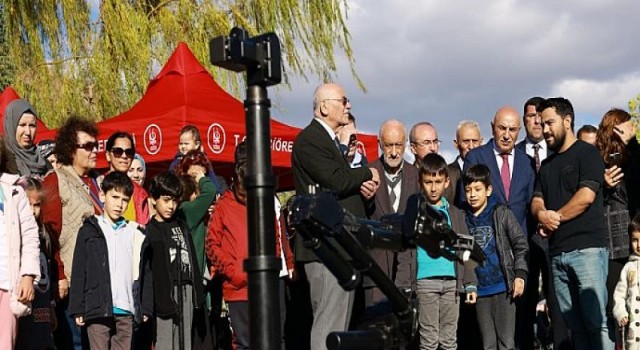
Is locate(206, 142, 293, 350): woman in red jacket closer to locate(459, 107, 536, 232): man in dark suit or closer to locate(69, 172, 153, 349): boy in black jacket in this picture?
locate(69, 172, 153, 349): boy in black jacket

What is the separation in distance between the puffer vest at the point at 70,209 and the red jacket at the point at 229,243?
1.01 m

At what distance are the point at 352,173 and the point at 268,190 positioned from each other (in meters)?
3.25

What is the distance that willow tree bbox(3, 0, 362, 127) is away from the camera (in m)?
17.2

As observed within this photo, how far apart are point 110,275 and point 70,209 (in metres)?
0.75

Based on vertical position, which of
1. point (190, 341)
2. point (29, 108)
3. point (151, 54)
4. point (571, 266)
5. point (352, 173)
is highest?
point (151, 54)

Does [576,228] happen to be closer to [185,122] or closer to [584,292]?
[584,292]

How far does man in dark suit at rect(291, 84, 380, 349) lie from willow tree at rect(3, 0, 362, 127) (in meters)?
10.1

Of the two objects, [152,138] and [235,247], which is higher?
[152,138]

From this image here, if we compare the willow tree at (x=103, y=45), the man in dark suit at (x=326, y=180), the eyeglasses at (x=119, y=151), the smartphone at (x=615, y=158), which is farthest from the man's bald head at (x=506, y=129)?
the willow tree at (x=103, y=45)


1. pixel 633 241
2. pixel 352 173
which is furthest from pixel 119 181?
pixel 633 241

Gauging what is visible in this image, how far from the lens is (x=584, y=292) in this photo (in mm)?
7465

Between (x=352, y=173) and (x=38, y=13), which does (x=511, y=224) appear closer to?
(x=352, y=173)

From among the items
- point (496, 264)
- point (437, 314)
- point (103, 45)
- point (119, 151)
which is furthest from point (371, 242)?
point (103, 45)

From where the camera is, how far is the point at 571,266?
24.9 feet
